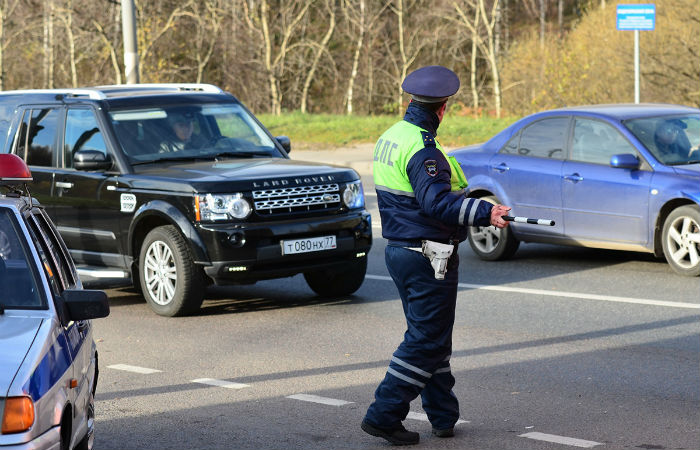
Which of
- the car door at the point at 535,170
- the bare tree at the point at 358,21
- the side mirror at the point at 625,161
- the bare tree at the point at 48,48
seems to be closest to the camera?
the side mirror at the point at 625,161

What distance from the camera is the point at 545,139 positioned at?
1179 cm

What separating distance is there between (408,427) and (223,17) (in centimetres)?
4305

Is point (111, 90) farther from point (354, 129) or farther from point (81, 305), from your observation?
point (354, 129)

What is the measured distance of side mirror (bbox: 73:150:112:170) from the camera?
32.1 ft

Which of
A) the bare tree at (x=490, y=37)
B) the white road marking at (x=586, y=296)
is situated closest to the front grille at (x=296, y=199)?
the white road marking at (x=586, y=296)

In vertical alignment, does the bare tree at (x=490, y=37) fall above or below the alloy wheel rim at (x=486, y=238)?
above

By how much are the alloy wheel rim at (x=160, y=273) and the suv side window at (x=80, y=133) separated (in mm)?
1205

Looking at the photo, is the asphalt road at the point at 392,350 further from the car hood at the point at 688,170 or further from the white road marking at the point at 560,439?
the car hood at the point at 688,170

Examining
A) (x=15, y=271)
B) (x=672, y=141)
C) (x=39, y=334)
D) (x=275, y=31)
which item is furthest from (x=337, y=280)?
(x=275, y=31)

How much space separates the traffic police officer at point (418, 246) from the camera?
5.64 meters

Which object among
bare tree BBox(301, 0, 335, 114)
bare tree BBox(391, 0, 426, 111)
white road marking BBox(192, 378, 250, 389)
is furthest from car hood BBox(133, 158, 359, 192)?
bare tree BBox(391, 0, 426, 111)

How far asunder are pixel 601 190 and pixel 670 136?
827mm

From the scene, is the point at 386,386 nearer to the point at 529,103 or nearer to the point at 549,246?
the point at 549,246

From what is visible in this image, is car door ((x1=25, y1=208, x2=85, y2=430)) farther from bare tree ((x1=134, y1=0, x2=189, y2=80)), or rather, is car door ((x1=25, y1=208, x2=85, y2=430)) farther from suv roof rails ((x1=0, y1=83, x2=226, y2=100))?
bare tree ((x1=134, y1=0, x2=189, y2=80))
